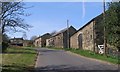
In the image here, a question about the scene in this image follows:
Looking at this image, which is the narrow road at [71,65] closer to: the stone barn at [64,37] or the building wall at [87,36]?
the building wall at [87,36]

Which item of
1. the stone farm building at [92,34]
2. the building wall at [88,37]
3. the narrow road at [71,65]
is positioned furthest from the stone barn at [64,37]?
the narrow road at [71,65]

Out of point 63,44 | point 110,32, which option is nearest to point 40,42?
point 63,44

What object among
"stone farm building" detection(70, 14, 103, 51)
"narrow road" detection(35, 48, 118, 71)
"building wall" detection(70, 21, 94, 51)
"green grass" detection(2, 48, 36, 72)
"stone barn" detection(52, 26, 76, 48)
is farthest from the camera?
"stone barn" detection(52, 26, 76, 48)

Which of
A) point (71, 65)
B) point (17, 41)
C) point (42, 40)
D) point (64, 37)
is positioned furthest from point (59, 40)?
point (71, 65)

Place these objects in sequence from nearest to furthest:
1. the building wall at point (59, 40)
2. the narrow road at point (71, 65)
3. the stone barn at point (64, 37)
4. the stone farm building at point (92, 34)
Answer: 1. the narrow road at point (71, 65)
2. the stone farm building at point (92, 34)
3. the stone barn at point (64, 37)
4. the building wall at point (59, 40)

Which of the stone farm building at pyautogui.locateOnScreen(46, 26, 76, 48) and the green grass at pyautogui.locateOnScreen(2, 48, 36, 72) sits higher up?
the stone farm building at pyautogui.locateOnScreen(46, 26, 76, 48)

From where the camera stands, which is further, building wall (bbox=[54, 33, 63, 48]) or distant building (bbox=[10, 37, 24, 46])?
distant building (bbox=[10, 37, 24, 46])

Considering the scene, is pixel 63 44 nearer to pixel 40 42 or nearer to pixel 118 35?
pixel 40 42

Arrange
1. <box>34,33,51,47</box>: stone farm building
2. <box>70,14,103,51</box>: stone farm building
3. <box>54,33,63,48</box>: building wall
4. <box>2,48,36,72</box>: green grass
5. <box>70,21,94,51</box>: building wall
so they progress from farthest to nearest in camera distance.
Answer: <box>34,33,51,47</box>: stone farm building
<box>54,33,63,48</box>: building wall
<box>70,21,94,51</box>: building wall
<box>70,14,103,51</box>: stone farm building
<box>2,48,36,72</box>: green grass

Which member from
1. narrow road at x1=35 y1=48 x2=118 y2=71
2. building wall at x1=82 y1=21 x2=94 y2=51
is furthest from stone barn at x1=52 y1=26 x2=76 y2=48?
narrow road at x1=35 y1=48 x2=118 y2=71

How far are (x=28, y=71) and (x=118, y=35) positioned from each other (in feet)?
40.3

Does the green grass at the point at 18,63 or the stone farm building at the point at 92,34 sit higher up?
the stone farm building at the point at 92,34

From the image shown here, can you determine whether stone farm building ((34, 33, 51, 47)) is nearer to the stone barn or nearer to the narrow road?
the stone barn

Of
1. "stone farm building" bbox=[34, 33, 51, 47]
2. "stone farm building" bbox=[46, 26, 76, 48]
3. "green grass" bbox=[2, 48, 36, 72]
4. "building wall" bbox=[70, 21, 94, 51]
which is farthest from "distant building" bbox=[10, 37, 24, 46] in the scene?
"green grass" bbox=[2, 48, 36, 72]
